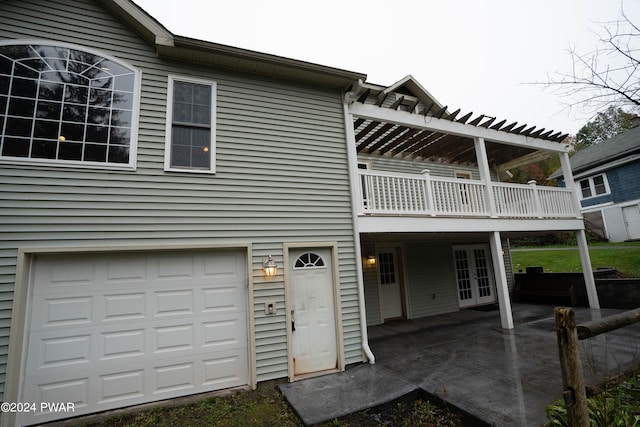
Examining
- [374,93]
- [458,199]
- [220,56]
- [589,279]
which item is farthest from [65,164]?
[589,279]

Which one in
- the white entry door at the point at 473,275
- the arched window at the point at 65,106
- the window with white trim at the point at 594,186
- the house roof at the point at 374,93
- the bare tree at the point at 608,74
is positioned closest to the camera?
the arched window at the point at 65,106

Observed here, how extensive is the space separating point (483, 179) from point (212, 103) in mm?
6734

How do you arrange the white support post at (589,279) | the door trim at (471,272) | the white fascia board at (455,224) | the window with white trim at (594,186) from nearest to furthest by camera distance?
1. the white fascia board at (455,224)
2. the white support post at (589,279)
3. the door trim at (471,272)
4. the window with white trim at (594,186)

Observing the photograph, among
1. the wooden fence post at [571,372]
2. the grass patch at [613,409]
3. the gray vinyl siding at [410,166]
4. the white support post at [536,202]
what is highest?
the gray vinyl siding at [410,166]

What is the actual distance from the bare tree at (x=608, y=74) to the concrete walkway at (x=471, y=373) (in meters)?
4.03

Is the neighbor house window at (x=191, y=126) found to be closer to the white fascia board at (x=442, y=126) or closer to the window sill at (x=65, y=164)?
the window sill at (x=65, y=164)

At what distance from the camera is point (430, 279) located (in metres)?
9.58

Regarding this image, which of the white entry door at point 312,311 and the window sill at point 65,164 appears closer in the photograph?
the window sill at point 65,164

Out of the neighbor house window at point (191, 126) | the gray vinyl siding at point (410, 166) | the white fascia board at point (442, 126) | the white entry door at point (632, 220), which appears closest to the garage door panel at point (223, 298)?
the neighbor house window at point (191, 126)

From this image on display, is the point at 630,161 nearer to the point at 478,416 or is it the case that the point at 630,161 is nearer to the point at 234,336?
the point at 478,416

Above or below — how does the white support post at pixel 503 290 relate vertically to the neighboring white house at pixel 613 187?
below

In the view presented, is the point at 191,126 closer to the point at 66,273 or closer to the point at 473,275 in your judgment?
the point at 66,273

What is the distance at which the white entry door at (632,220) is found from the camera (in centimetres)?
1548

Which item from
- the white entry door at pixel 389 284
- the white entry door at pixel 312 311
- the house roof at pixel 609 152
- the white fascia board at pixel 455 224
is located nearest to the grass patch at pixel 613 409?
the white entry door at pixel 312 311
